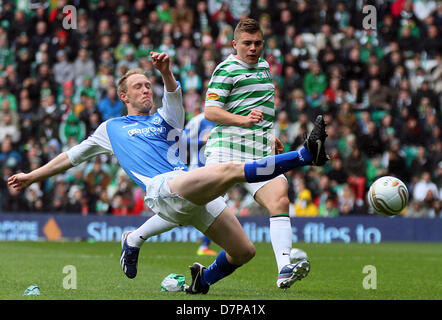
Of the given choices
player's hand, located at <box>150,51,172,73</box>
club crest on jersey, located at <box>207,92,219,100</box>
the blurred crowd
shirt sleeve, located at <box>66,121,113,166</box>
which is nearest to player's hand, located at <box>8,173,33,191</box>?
shirt sleeve, located at <box>66,121,113,166</box>

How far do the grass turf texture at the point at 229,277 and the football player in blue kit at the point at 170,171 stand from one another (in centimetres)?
42

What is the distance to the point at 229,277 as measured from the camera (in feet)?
31.9

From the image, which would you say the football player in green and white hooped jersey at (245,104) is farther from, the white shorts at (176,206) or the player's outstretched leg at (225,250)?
the white shorts at (176,206)

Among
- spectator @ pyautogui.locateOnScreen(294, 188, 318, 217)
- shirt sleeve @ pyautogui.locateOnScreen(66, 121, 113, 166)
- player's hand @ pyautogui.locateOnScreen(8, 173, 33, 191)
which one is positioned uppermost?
shirt sleeve @ pyautogui.locateOnScreen(66, 121, 113, 166)

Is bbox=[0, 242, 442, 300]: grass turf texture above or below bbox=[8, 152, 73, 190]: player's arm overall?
below

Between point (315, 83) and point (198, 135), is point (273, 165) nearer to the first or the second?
point (198, 135)

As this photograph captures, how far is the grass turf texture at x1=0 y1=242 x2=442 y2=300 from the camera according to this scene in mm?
7613

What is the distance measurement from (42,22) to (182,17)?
344cm

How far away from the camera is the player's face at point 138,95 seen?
7.90 m

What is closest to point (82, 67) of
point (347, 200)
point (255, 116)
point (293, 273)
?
point (347, 200)

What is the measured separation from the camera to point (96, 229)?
18.9m

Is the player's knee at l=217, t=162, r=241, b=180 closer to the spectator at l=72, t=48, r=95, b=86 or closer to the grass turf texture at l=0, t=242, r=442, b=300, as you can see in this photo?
the grass turf texture at l=0, t=242, r=442, b=300

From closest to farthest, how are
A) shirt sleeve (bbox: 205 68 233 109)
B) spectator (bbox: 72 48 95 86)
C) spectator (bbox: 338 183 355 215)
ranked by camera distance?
shirt sleeve (bbox: 205 68 233 109)
spectator (bbox: 338 183 355 215)
spectator (bbox: 72 48 95 86)
